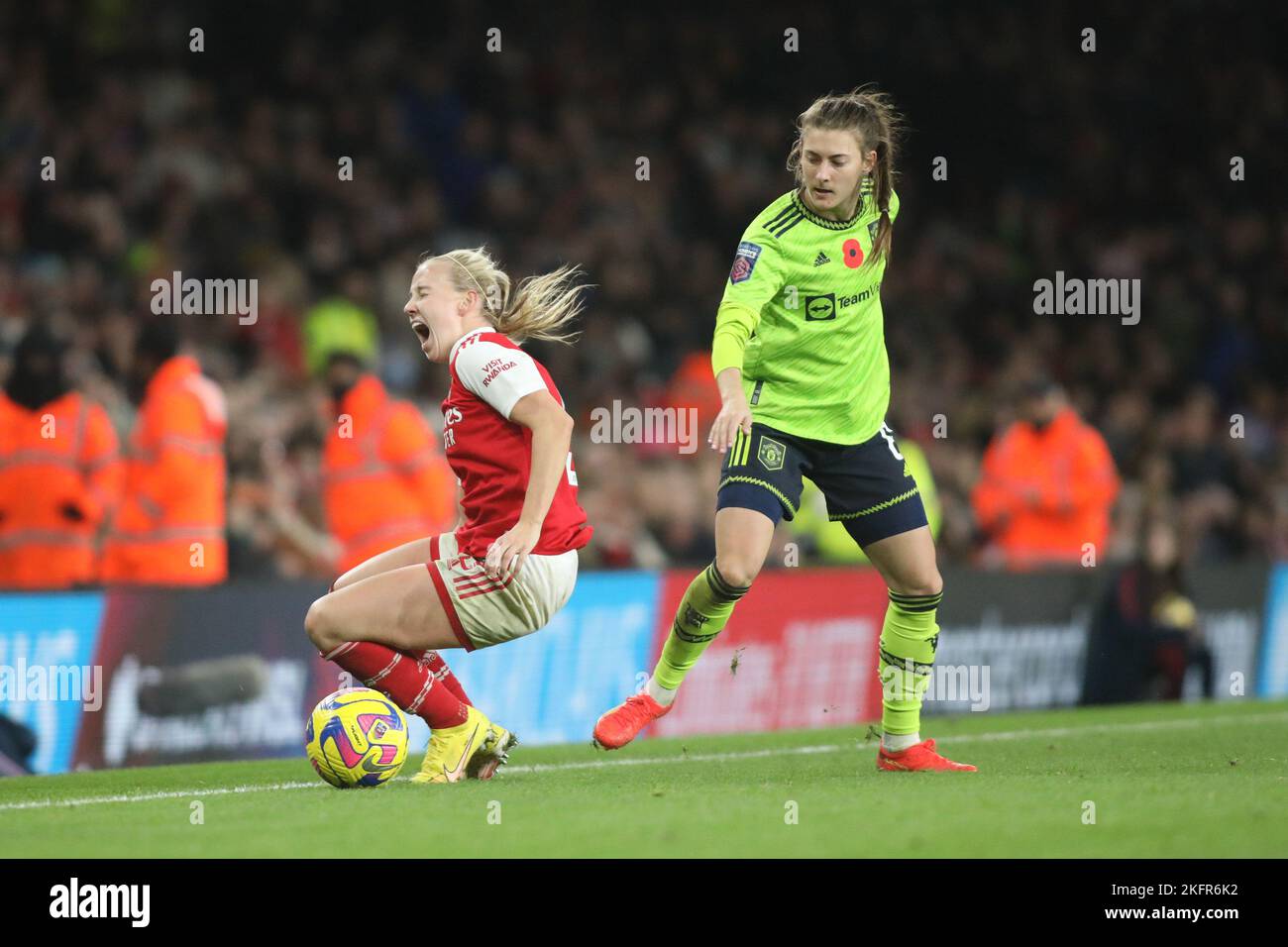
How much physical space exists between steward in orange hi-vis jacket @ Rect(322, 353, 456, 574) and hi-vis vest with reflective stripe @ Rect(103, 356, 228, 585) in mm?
729

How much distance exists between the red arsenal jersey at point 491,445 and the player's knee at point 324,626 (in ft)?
1.60

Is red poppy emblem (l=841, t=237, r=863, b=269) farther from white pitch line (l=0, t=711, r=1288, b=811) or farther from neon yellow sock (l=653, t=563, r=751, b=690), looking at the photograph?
white pitch line (l=0, t=711, r=1288, b=811)

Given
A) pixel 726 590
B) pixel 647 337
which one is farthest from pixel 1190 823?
pixel 647 337

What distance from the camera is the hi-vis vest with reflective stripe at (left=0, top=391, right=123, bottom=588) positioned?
995 cm

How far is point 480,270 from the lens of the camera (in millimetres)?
6812

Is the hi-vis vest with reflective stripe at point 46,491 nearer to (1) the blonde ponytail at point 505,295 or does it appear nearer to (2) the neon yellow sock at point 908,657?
(1) the blonde ponytail at point 505,295

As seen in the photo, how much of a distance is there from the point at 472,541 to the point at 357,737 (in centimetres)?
78

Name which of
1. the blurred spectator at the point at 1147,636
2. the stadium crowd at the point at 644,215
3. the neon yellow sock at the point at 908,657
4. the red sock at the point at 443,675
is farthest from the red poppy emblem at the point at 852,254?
the blurred spectator at the point at 1147,636

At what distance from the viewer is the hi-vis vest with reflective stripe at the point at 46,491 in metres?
9.95

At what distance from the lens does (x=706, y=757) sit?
335 inches

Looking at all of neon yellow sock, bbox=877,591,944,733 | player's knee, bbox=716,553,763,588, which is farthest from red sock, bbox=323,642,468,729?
neon yellow sock, bbox=877,591,944,733

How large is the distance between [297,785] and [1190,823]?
3.26 metres

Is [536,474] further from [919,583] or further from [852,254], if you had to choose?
[919,583]

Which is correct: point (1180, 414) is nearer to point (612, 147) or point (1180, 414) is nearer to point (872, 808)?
point (612, 147)
